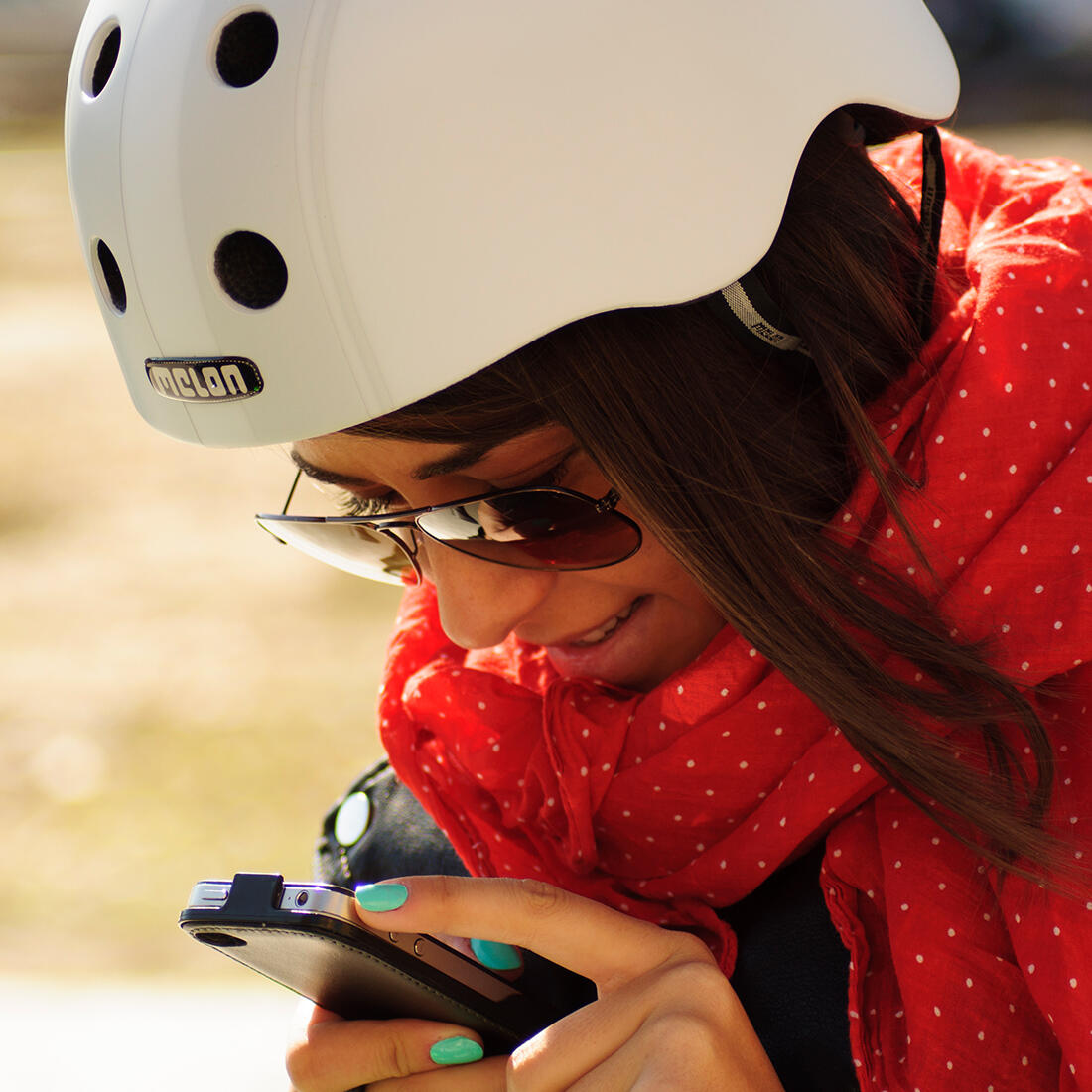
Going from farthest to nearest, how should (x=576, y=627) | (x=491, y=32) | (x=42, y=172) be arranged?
(x=42, y=172)
(x=576, y=627)
(x=491, y=32)

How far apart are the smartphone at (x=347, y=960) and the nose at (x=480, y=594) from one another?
12.1 inches

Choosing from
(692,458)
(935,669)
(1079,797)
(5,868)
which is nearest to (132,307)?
(692,458)

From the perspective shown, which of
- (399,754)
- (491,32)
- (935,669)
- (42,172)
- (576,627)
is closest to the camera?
(491,32)

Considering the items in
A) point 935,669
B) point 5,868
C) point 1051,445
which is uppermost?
point 1051,445

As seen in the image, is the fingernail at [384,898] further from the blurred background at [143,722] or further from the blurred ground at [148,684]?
the blurred ground at [148,684]

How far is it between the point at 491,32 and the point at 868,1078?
938mm

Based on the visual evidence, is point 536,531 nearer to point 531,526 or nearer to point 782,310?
point 531,526

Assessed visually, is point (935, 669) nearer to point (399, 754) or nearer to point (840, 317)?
point (840, 317)

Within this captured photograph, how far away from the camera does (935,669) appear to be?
1104 mm

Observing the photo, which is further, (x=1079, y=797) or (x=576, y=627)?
(x=576, y=627)

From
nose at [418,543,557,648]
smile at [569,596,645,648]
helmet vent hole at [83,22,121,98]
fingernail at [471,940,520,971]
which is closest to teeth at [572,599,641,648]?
smile at [569,596,645,648]

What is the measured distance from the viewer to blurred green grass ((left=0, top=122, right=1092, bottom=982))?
131 inches

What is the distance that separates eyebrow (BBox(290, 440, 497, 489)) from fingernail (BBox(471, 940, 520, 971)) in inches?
18.4

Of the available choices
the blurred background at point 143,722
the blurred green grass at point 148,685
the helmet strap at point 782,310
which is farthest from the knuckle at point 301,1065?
the blurred green grass at point 148,685
